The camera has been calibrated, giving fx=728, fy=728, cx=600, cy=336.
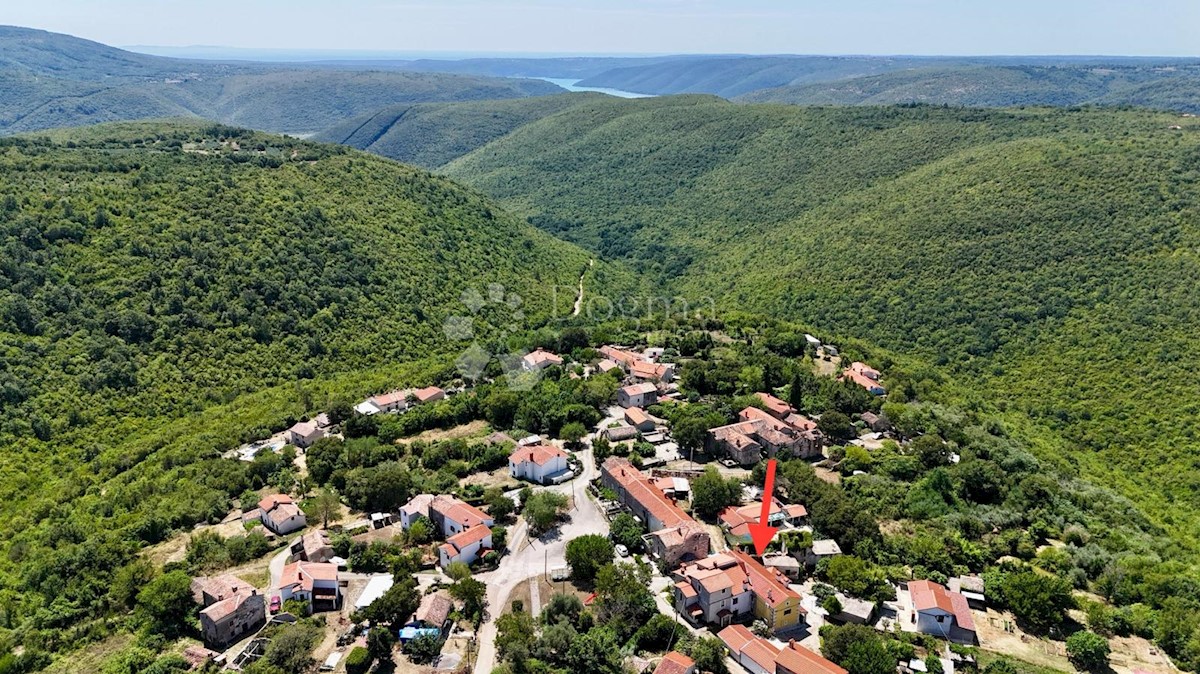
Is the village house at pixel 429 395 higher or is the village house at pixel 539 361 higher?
the village house at pixel 539 361

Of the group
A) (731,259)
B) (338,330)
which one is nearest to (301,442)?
(338,330)

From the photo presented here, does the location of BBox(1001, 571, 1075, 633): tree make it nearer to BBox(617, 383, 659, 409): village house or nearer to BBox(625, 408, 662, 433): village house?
BBox(625, 408, 662, 433): village house

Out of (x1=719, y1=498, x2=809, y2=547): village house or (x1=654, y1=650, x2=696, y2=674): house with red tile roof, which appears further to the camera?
(x1=719, y1=498, x2=809, y2=547): village house

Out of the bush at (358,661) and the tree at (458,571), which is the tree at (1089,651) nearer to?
the tree at (458,571)

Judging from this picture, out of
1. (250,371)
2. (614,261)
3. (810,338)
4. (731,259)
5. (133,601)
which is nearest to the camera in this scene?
(133,601)

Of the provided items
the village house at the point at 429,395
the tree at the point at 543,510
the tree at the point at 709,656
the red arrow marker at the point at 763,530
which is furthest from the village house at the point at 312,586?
the village house at the point at 429,395

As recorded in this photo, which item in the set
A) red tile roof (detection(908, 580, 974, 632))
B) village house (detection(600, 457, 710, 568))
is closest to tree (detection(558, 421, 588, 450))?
village house (detection(600, 457, 710, 568))

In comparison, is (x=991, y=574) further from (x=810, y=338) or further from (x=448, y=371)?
(x=448, y=371)
